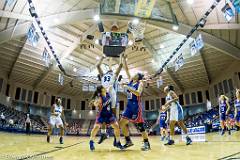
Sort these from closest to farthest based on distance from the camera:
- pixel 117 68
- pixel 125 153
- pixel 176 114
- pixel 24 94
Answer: pixel 125 153, pixel 117 68, pixel 176 114, pixel 24 94

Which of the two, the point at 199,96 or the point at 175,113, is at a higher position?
the point at 199,96

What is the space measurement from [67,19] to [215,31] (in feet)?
37.0

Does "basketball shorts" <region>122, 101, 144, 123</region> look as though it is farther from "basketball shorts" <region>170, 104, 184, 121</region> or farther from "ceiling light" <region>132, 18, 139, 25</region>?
"ceiling light" <region>132, 18, 139, 25</region>

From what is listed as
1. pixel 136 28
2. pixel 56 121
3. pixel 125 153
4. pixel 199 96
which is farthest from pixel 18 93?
pixel 125 153

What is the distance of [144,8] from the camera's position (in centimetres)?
1131

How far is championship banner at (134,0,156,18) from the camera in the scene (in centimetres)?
1109

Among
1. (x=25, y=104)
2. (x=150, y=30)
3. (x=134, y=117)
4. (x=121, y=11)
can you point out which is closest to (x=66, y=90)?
(x=25, y=104)

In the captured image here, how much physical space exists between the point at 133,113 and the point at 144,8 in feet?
25.6

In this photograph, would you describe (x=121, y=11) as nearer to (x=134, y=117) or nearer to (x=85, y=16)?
(x=85, y=16)

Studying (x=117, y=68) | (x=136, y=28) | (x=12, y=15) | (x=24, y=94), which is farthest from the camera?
(x=24, y=94)

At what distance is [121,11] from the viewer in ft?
37.4

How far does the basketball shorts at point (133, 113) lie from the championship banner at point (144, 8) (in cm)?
749

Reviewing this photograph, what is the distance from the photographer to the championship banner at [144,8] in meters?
11.1

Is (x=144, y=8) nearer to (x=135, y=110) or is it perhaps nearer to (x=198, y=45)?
(x=198, y=45)
